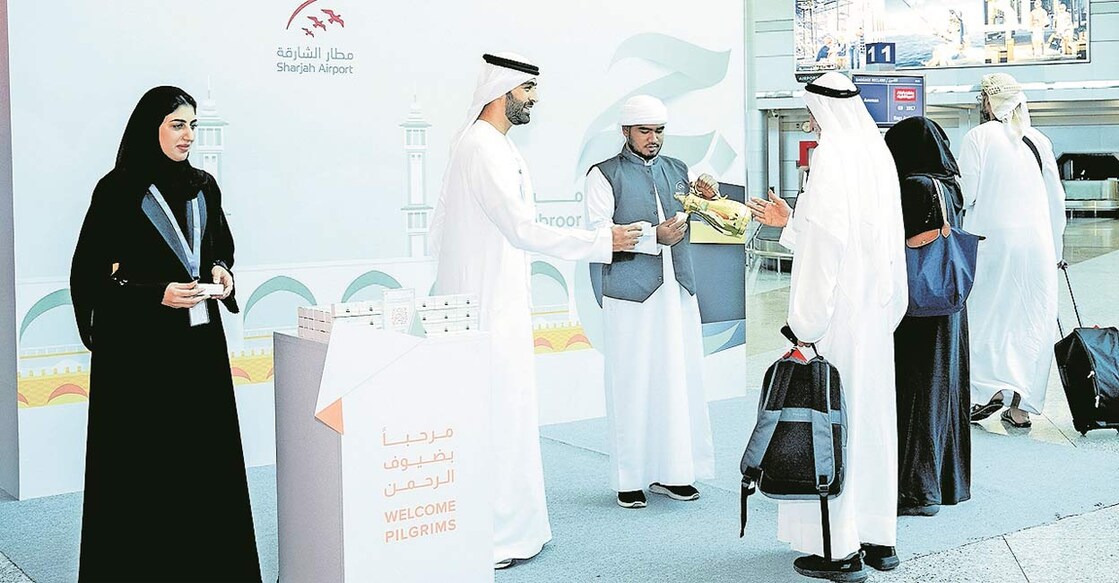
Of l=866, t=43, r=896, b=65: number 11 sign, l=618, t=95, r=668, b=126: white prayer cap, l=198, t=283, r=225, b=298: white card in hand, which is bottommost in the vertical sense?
l=198, t=283, r=225, b=298: white card in hand

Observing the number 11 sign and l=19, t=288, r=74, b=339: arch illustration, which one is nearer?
l=19, t=288, r=74, b=339: arch illustration

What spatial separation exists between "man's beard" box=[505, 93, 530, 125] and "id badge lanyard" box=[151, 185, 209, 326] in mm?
1169

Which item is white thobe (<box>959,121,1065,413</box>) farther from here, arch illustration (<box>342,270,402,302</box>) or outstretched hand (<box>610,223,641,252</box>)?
arch illustration (<box>342,270,402,302</box>)

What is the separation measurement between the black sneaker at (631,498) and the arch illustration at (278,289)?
1827 millimetres

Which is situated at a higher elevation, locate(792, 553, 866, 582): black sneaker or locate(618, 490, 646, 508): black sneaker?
locate(618, 490, 646, 508): black sneaker

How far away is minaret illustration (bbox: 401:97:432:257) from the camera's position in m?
6.25

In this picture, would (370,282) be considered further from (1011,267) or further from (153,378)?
(1011,267)

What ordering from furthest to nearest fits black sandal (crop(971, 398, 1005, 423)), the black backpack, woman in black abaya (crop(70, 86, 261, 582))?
black sandal (crop(971, 398, 1005, 423)) → the black backpack → woman in black abaya (crop(70, 86, 261, 582))

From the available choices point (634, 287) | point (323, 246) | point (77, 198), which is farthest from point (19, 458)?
point (634, 287)

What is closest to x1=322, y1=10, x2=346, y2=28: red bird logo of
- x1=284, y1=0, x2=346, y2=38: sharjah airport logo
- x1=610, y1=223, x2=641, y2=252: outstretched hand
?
x1=284, y1=0, x2=346, y2=38: sharjah airport logo

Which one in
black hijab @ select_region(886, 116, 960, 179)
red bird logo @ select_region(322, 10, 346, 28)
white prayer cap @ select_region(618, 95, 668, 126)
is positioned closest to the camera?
black hijab @ select_region(886, 116, 960, 179)

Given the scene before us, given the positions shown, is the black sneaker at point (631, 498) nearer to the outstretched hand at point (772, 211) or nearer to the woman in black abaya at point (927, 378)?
the woman in black abaya at point (927, 378)

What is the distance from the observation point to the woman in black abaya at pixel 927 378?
483 cm

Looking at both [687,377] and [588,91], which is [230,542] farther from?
[588,91]
